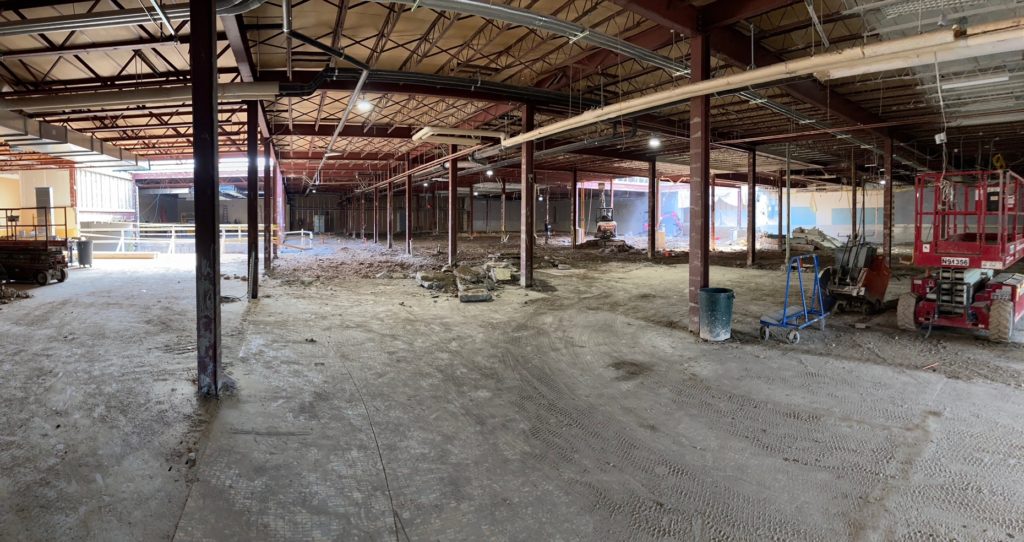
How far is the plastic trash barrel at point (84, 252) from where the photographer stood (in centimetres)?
1888

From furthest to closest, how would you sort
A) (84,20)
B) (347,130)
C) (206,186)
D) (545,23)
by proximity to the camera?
1. (347,130)
2. (545,23)
3. (84,20)
4. (206,186)

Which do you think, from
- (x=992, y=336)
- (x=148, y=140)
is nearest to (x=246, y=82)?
(x=148, y=140)

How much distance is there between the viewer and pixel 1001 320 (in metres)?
7.96

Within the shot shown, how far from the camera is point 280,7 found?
8.52m

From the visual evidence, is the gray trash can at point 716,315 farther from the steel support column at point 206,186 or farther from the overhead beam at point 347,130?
the overhead beam at point 347,130

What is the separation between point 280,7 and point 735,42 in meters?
8.09

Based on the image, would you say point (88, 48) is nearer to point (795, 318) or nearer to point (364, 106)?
point (364, 106)

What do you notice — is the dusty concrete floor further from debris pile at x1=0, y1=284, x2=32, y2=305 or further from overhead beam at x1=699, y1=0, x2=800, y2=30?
overhead beam at x1=699, y1=0, x2=800, y2=30

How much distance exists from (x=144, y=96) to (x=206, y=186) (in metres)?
6.80

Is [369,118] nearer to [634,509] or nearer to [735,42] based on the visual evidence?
[735,42]

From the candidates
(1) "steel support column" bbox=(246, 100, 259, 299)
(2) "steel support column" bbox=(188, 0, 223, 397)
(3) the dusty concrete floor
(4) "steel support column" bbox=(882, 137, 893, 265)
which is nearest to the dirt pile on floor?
(1) "steel support column" bbox=(246, 100, 259, 299)

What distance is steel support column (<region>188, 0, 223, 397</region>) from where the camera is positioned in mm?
5438

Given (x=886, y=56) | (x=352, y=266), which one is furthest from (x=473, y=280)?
(x=886, y=56)

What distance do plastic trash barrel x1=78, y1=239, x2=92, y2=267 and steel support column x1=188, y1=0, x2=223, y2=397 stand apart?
18.1 meters
